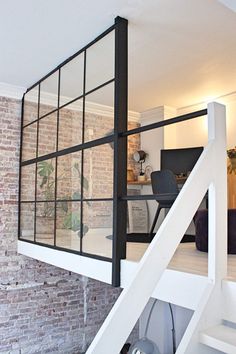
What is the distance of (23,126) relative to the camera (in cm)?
452

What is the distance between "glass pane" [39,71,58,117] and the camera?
12.8 ft

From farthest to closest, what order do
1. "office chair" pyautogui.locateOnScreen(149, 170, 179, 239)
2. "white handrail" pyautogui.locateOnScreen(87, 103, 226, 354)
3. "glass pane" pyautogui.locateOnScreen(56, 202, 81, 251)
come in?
1. "office chair" pyautogui.locateOnScreen(149, 170, 179, 239)
2. "glass pane" pyautogui.locateOnScreen(56, 202, 81, 251)
3. "white handrail" pyautogui.locateOnScreen(87, 103, 226, 354)

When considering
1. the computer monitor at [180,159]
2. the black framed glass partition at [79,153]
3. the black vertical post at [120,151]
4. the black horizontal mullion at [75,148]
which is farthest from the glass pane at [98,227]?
the computer monitor at [180,159]

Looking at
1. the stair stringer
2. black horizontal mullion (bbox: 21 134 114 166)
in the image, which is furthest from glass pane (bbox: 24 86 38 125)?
the stair stringer

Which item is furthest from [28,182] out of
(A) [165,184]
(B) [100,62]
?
(B) [100,62]

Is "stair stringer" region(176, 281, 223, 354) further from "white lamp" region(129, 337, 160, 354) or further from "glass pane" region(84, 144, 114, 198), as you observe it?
"white lamp" region(129, 337, 160, 354)

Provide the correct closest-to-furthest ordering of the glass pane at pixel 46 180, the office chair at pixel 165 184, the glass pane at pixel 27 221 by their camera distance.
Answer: the office chair at pixel 165 184, the glass pane at pixel 46 180, the glass pane at pixel 27 221

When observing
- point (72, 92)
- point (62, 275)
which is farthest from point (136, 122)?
point (62, 275)

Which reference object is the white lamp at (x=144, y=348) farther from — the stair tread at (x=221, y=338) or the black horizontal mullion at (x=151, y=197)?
the stair tread at (x=221, y=338)

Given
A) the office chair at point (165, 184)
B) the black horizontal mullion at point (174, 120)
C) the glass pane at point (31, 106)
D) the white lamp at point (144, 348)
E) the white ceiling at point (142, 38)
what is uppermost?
the white ceiling at point (142, 38)

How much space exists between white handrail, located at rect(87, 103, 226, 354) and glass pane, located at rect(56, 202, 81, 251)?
5.69ft

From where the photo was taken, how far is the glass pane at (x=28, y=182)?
4.30 metres

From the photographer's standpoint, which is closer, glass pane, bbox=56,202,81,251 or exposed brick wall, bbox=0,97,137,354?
glass pane, bbox=56,202,81,251

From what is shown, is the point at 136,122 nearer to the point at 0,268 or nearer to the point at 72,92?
the point at 72,92
